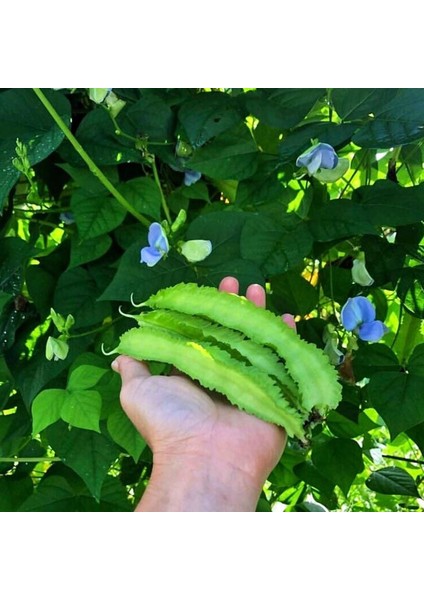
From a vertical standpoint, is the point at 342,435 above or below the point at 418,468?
above

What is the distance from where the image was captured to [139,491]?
1553 millimetres

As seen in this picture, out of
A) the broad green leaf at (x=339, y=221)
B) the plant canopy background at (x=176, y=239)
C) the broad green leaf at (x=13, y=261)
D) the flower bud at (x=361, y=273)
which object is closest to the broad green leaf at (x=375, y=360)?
the plant canopy background at (x=176, y=239)

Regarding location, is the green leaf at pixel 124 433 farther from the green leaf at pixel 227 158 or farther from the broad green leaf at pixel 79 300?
the green leaf at pixel 227 158

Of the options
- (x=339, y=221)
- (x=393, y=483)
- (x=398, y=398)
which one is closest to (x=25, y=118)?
(x=339, y=221)

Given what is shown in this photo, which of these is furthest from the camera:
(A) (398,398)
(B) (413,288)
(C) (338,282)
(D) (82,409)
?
(C) (338,282)

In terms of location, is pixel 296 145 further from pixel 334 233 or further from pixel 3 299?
pixel 3 299

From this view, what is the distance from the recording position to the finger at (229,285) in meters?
1.15

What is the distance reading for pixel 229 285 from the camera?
3.79 ft

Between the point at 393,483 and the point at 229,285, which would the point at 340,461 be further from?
the point at 229,285

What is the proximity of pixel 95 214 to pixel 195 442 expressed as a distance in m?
0.41

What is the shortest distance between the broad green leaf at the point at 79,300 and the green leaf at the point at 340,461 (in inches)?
19.1
